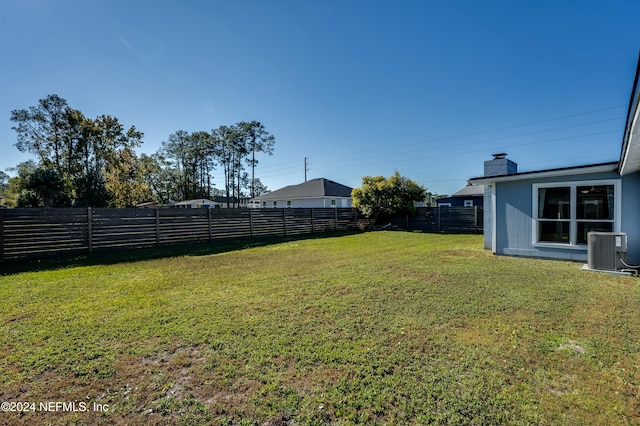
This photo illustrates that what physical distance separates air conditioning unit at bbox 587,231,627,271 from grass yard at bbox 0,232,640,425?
926mm

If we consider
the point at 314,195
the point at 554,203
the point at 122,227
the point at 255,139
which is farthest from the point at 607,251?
the point at 255,139

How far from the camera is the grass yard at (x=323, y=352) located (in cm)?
193

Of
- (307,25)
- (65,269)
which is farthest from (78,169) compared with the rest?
(307,25)

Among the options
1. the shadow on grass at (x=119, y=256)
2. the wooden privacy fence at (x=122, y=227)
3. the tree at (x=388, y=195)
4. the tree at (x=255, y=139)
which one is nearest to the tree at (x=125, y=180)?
the tree at (x=255, y=139)

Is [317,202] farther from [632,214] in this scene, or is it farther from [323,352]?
→ [323,352]

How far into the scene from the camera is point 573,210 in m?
7.02

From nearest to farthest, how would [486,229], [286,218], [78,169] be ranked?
[486,229]
[286,218]
[78,169]

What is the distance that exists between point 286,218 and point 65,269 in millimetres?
9010

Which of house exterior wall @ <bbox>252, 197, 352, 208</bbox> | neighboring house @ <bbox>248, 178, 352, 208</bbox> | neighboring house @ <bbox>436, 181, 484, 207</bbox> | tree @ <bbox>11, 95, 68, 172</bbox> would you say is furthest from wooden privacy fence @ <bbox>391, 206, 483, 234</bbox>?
tree @ <bbox>11, 95, 68, 172</bbox>

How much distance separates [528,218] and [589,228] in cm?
123

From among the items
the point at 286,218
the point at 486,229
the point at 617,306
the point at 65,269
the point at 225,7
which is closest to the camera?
the point at 617,306

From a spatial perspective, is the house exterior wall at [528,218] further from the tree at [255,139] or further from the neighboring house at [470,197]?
the tree at [255,139]

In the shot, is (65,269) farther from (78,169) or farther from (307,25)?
(78,169)

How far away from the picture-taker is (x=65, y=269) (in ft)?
21.8
